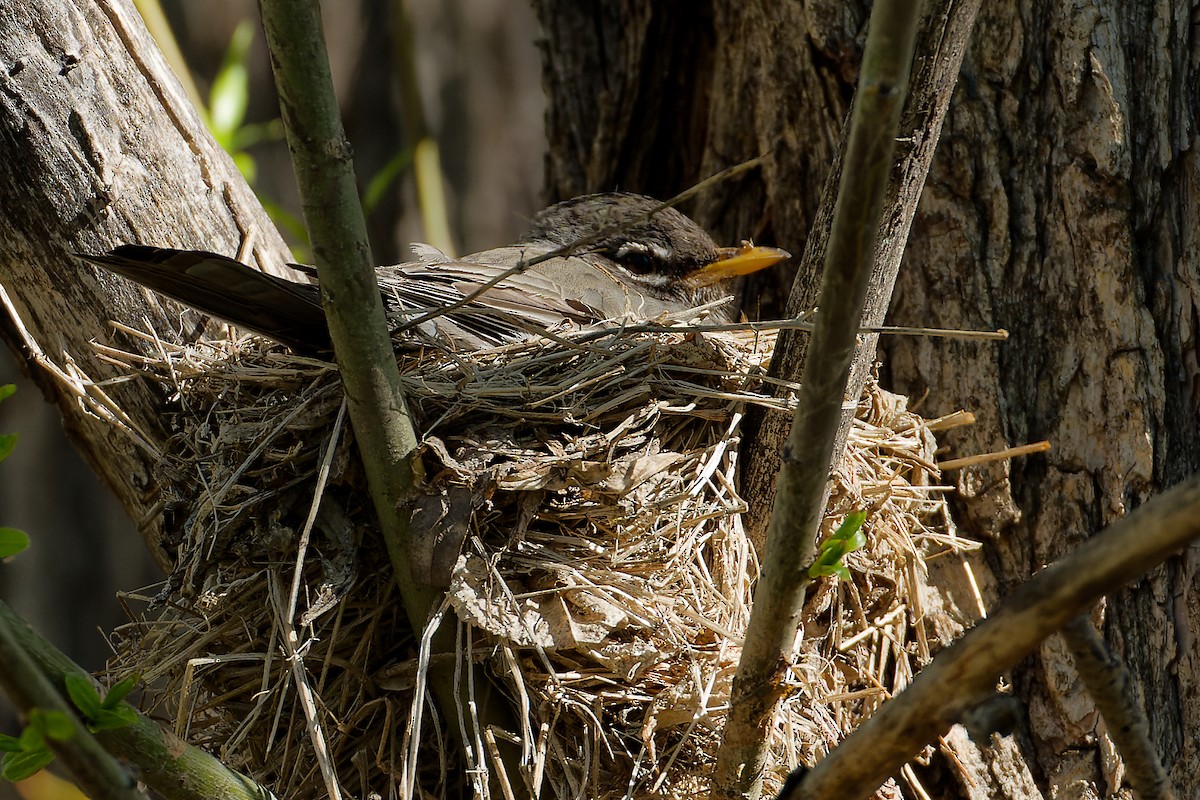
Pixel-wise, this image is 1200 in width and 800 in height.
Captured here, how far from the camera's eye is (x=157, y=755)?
1409 mm

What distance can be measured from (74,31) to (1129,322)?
213cm

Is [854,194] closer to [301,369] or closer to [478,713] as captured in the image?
[478,713]

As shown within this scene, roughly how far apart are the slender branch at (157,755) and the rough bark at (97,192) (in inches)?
34.4

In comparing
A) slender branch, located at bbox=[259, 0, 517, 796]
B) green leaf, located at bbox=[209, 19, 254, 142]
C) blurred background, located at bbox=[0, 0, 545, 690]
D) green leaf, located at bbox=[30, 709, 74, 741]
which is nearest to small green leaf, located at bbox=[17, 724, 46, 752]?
green leaf, located at bbox=[30, 709, 74, 741]

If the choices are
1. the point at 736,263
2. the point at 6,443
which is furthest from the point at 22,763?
the point at 736,263

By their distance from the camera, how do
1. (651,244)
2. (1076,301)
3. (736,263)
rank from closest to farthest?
(1076,301) → (736,263) → (651,244)

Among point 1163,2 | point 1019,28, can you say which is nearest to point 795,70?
point 1019,28

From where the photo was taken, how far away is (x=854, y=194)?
1.20 metres

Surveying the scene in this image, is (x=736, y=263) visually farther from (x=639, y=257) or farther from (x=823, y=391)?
(x=823, y=391)

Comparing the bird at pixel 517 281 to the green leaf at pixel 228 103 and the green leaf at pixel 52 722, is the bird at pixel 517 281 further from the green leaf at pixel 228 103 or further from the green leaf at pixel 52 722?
the green leaf at pixel 228 103

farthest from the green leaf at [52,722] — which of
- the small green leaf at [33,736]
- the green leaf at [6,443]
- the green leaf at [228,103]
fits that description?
the green leaf at [228,103]

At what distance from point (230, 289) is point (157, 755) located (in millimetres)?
849

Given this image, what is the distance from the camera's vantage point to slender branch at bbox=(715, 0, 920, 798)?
1167mm

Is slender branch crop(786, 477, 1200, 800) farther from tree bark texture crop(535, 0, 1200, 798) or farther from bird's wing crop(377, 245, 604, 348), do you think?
bird's wing crop(377, 245, 604, 348)
